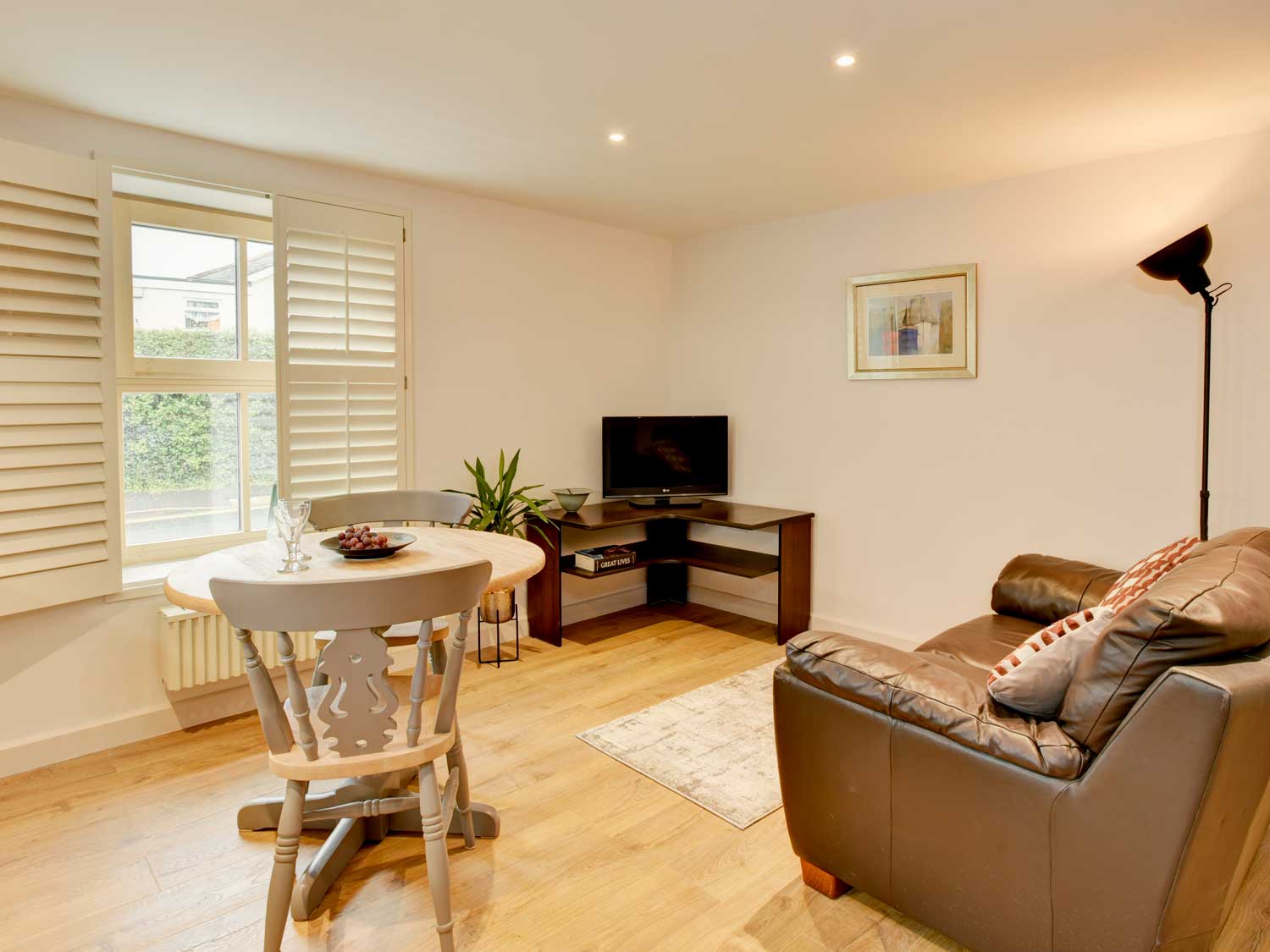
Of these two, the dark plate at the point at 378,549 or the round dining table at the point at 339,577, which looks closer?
the round dining table at the point at 339,577

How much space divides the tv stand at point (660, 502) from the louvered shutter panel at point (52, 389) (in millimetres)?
2678

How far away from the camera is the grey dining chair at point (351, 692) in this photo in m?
1.60

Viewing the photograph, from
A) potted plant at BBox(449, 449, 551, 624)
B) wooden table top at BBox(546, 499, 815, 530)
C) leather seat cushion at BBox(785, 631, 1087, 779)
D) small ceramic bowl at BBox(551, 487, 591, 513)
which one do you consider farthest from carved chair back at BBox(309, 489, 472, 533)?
leather seat cushion at BBox(785, 631, 1087, 779)

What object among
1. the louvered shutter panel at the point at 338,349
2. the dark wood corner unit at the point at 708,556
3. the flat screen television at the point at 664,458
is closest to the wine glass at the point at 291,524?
the louvered shutter panel at the point at 338,349

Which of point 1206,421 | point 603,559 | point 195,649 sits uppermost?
point 1206,421

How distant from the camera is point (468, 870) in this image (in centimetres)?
216

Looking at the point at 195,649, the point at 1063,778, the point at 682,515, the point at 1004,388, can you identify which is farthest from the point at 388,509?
the point at 1004,388

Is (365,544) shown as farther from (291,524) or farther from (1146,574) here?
(1146,574)

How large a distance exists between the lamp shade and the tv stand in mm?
2586

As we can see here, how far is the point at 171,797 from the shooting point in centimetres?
256

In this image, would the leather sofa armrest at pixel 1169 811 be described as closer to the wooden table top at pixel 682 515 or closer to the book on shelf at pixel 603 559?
the wooden table top at pixel 682 515

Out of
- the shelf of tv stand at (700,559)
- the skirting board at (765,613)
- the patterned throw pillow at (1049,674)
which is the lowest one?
the skirting board at (765,613)

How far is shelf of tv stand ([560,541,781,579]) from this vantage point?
4.21m

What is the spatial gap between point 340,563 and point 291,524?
18 centimetres
